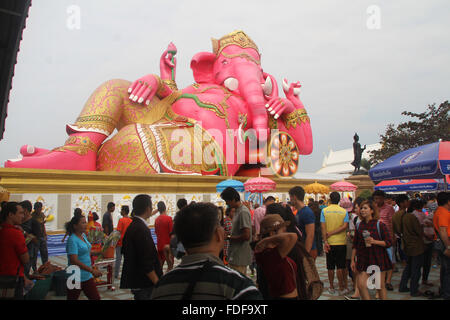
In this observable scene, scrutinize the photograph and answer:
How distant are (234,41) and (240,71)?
1.27 meters

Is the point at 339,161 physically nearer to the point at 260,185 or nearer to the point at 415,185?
the point at 415,185

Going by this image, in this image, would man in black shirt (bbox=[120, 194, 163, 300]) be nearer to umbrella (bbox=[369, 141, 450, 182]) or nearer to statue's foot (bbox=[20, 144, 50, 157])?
umbrella (bbox=[369, 141, 450, 182])

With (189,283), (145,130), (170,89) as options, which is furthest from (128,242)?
(170,89)

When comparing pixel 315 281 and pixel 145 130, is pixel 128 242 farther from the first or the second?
pixel 145 130

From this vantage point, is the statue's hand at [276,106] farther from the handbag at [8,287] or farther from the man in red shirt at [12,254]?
the handbag at [8,287]

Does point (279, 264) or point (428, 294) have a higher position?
point (279, 264)

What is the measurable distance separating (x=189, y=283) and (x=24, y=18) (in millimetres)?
3217

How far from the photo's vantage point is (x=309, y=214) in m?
4.51

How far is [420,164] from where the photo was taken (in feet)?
18.9

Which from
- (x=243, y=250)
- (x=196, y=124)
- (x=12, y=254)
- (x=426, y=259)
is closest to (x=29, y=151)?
(x=196, y=124)

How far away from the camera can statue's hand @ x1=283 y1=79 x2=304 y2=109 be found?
14237mm

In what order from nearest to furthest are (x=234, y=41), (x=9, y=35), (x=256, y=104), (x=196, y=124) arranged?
(x=9, y=35), (x=196, y=124), (x=256, y=104), (x=234, y=41)

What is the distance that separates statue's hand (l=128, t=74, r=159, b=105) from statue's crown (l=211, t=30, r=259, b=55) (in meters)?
3.65

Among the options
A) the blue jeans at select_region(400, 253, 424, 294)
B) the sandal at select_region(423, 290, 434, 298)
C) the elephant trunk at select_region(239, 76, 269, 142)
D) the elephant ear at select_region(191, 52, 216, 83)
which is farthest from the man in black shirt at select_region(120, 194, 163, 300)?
the elephant ear at select_region(191, 52, 216, 83)
